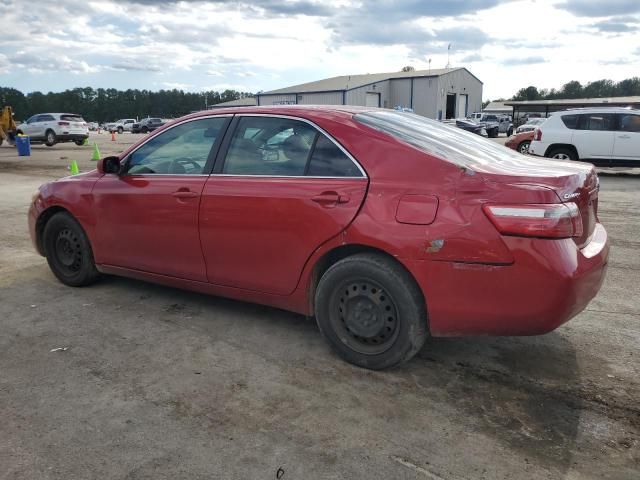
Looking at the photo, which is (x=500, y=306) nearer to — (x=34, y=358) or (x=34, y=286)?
(x=34, y=358)

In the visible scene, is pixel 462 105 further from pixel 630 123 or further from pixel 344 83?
pixel 630 123

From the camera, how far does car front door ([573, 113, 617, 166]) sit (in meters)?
13.4

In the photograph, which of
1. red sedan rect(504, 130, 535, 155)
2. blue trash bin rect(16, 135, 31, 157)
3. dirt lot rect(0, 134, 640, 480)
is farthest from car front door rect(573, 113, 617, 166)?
blue trash bin rect(16, 135, 31, 157)

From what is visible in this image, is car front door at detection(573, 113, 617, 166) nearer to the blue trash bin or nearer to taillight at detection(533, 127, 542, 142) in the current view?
taillight at detection(533, 127, 542, 142)

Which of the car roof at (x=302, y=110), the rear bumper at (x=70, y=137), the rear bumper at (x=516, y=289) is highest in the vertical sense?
the rear bumper at (x=70, y=137)

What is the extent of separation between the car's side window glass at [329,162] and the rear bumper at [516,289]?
0.76m

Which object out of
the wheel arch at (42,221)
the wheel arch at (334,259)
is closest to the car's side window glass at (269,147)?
the wheel arch at (334,259)

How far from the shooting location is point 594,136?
1345cm

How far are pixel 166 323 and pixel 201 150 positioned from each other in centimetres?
136

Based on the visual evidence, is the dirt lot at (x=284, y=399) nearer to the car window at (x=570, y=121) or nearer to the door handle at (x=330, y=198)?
the door handle at (x=330, y=198)

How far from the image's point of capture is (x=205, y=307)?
4.48 m

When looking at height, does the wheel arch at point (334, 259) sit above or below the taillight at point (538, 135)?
below

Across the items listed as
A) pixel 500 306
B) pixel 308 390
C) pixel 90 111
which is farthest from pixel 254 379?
pixel 90 111

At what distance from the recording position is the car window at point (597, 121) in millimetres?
13422
